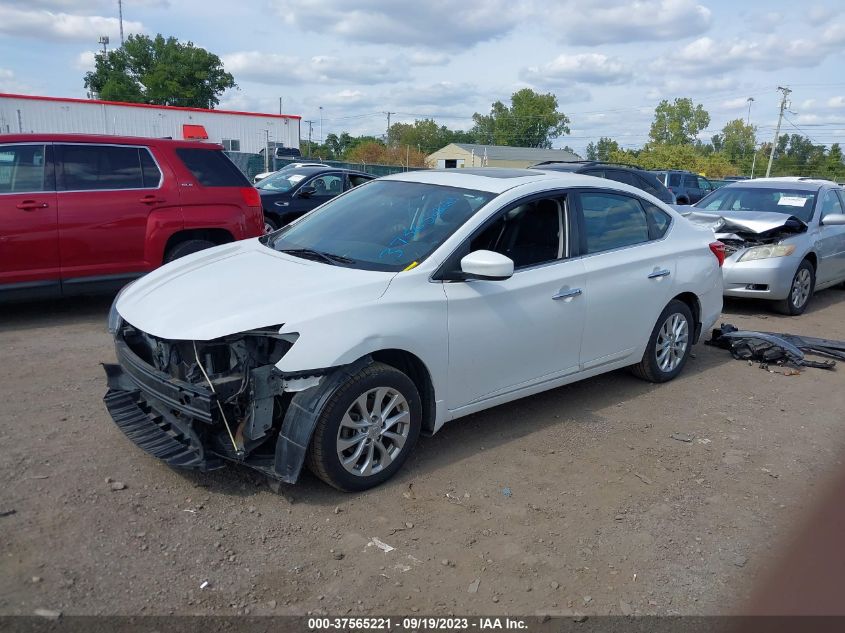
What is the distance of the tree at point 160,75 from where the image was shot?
7225 cm

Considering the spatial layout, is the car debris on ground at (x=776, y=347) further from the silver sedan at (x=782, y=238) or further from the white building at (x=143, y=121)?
the white building at (x=143, y=121)

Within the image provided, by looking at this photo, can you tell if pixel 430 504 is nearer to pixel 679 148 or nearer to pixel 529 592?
pixel 529 592

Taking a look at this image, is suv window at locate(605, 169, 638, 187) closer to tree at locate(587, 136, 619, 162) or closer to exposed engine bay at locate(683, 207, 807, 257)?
exposed engine bay at locate(683, 207, 807, 257)

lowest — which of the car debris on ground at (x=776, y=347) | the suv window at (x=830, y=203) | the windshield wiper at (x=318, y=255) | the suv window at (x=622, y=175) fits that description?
the car debris on ground at (x=776, y=347)

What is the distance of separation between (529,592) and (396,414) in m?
1.22

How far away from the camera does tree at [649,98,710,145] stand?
9756 centimetres

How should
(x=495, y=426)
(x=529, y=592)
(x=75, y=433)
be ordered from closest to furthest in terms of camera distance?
(x=529, y=592) → (x=75, y=433) → (x=495, y=426)

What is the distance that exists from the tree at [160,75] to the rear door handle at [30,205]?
238ft

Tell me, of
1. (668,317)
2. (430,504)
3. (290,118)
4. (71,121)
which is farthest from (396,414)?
(290,118)

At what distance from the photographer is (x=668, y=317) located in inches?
225

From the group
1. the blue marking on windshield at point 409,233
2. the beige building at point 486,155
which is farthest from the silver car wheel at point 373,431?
the beige building at point 486,155

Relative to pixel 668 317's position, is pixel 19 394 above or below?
below

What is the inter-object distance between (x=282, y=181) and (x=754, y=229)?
864 centimetres

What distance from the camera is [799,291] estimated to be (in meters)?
9.06
